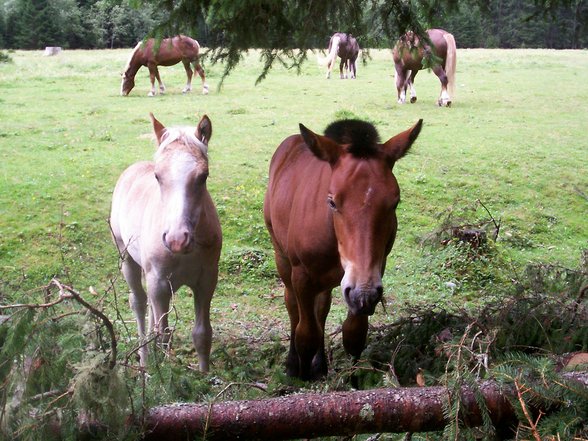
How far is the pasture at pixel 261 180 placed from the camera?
6.87 meters

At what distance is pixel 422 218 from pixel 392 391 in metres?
6.69

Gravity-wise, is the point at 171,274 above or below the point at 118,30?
below

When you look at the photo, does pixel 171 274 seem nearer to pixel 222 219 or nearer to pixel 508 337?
pixel 508 337

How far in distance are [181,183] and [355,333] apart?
4.97 ft

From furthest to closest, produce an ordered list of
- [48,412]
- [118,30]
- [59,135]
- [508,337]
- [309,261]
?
[118,30] < [59,135] < [309,261] < [508,337] < [48,412]

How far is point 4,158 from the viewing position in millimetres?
10711

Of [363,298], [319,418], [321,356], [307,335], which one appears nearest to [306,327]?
[307,335]

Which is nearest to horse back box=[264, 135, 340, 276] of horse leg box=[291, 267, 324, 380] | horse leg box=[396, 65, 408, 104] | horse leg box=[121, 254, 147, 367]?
horse leg box=[291, 267, 324, 380]

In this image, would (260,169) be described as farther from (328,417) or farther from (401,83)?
(328,417)

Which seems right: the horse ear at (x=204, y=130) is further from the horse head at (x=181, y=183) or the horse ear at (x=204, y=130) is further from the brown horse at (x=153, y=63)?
the brown horse at (x=153, y=63)

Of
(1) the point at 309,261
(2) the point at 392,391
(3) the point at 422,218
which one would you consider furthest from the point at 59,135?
(2) the point at 392,391

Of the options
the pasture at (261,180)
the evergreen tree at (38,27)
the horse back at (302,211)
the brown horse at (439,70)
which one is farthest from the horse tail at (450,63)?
the evergreen tree at (38,27)

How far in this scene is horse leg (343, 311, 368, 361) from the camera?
417 centimetres

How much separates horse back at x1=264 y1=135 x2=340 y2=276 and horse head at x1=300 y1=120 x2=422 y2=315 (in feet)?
0.60
